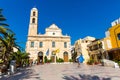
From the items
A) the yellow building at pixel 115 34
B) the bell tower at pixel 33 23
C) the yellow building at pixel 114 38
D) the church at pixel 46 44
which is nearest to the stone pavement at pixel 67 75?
the yellow building at pixel 114 38

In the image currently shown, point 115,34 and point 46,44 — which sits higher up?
point 46,44

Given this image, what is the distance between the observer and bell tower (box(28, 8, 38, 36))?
47.3m

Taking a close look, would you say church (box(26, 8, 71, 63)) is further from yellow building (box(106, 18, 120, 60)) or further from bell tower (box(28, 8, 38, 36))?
yellow building (box(106, 18, 120, 60))

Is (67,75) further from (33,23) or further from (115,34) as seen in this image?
(33,23)

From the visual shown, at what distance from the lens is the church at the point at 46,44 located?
148 feet

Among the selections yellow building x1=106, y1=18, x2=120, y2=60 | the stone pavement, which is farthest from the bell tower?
the stone pavement

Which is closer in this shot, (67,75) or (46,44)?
(67,75)

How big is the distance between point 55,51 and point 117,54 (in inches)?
720

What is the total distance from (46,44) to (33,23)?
26.9ft

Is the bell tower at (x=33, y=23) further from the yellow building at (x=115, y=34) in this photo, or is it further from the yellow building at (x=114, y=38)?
the yellow building at (x=115, y=34)

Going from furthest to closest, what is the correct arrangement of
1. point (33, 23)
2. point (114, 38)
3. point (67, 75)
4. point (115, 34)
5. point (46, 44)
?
point (33, 23)
point (46, 44)
point (114, 38)
point (115, 34)
point (67, 75)

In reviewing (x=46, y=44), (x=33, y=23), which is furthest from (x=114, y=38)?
(x=33, y=23)

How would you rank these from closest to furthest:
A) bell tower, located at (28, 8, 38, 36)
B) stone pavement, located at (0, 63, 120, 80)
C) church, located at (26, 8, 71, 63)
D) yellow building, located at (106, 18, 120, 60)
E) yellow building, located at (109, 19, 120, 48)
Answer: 1. stone pavement, located at (0, 63, 120, 80)
2. yellow building, located at (106, 18, 120, 60)
3. yellow building, located at (109, 19, 120, 48)
4. church, located at (26, 8, 71, 63)
5. bell tower, located at (28, 8, 38, 36)

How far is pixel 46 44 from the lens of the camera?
1823 inches
